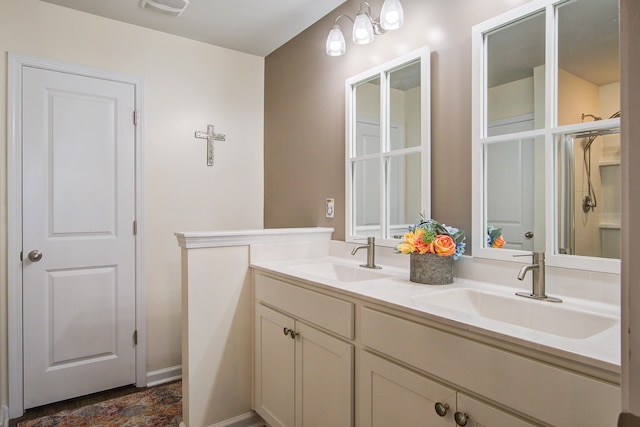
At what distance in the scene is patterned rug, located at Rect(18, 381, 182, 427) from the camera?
7.07 feet

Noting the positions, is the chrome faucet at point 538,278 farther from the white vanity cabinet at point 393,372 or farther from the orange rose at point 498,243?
the white vanity cabinet at point 393,372

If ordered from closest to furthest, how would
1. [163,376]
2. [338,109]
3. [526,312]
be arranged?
[526,312] < [338,109] < [163,376]

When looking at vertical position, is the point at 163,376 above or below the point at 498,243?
below

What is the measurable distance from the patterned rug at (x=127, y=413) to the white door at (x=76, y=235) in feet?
0.58

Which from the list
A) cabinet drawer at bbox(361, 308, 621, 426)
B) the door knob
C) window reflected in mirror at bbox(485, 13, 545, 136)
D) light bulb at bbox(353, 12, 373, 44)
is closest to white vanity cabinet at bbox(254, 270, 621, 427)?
cabinet drawer at bbox(361, 308, 621, 426)

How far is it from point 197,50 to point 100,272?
167cm

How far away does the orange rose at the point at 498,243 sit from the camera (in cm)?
156

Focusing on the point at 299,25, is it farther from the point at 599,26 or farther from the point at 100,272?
the point at 100,272

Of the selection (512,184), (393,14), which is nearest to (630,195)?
(512,184)

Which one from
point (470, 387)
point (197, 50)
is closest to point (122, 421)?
point (470, 387)

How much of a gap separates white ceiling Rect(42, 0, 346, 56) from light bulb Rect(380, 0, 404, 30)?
0.59 m

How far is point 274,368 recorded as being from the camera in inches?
74.9

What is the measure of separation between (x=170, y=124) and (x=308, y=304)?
177 centimetres

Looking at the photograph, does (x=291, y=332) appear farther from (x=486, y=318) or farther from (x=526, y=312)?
(x=526, y=312)
